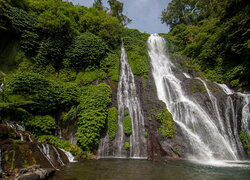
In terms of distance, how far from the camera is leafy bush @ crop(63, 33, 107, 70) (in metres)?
16.1

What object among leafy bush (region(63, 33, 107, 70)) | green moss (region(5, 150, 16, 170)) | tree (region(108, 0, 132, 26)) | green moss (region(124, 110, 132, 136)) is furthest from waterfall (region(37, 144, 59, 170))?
tree (region(108, 0, 132, 26))

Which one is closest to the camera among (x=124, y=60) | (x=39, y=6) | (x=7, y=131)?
(x=7, y=131)

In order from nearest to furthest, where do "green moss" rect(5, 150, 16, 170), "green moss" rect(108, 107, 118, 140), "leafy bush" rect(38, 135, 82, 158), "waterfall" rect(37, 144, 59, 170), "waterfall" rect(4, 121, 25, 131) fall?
1. "green moss" rect(5, 150, 16, 170)
2. "waterfall" rect(37, 144, 59, 170)
3. "waterfall" rect(4, 121, 25, 131)
4. "leafy bush" rect(38, 135, 82, 158)
5. "green moss" rect(108, 107, 118, 140)

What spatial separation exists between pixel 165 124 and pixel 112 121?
5099 mm

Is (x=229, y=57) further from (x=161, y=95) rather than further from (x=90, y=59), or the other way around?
(x=90, y=59)

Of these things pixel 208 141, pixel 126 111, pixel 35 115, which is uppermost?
pixel 126 111

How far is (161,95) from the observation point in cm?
1602

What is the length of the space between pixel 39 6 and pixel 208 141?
2475 cm

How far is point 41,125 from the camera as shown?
10133 mm

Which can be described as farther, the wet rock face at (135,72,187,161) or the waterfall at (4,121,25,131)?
the wet rock face at (135,72,187,161)

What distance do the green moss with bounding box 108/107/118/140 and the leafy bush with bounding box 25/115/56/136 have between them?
4.94 m

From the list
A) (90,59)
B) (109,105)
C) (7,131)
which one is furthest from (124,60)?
(7,131)

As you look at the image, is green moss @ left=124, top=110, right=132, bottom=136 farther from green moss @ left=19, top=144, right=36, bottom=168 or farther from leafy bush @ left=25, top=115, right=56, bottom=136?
green moss @ left=19, top=144, right=36, bottom=168

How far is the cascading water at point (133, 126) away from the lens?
34.3ft
